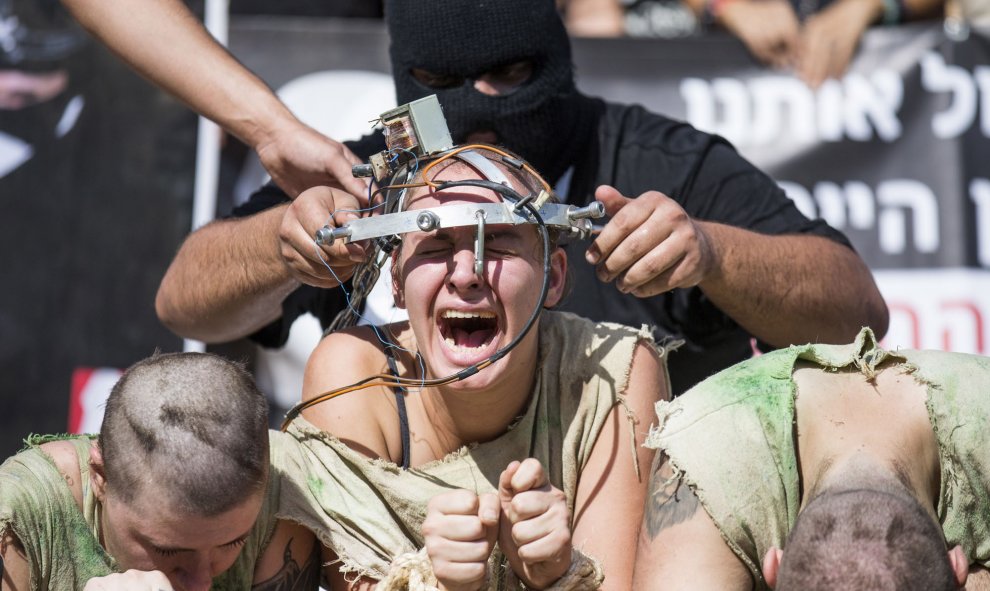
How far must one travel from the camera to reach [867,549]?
196 centimetres

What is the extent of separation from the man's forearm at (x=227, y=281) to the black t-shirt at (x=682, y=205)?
205 mm

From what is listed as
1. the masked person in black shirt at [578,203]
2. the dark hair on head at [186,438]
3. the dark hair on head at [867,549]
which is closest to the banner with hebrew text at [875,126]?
the masked person in black shirt at [578,203]

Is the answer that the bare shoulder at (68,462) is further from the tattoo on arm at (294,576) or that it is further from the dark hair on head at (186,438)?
the tattoo on arm at (294,576)

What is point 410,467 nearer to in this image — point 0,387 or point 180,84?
point 180,84

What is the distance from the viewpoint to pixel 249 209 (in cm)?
353

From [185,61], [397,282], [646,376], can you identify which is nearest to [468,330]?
[397,282]

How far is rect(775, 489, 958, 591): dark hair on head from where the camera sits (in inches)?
76.5

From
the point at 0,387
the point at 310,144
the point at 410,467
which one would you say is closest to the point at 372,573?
the point at 410,467

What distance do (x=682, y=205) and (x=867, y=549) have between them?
1.63 m

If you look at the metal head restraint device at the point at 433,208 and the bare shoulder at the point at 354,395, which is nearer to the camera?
the metal head restraint device at the point at 433,208

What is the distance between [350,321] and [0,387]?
62.3 inches

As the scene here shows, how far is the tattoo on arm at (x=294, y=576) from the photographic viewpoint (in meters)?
2.57

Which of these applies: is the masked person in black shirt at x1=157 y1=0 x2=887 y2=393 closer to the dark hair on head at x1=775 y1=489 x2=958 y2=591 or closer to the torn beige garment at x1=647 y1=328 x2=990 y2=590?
the torn beige garment at x1=647 y1=328 x2=990 y2=590

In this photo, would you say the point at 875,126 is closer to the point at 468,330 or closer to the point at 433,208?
the point at 468,330
